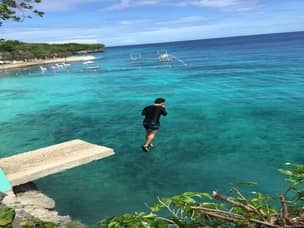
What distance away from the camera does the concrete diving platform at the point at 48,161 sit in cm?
1030

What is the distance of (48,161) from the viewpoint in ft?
37.0

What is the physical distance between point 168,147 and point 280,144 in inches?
172

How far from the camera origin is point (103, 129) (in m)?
18.9

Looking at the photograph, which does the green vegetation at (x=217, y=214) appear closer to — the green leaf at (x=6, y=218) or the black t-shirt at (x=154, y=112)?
the green leaf at (x=6, y=218)

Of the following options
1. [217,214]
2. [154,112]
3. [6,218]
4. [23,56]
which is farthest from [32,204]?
[23,56]

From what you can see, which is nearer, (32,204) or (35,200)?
(32,204)

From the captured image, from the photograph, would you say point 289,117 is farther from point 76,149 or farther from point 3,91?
point 3,91

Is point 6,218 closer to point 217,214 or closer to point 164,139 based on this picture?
point 217,214

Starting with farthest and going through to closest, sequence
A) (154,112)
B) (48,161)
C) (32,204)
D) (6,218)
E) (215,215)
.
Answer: (154,112)
(48,161)
(32,204)
(6,218)
(215,215)

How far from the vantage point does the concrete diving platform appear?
10297mm

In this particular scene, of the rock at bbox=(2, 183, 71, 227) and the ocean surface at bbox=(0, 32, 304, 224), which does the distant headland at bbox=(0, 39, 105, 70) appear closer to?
the ocean surface at bbox=(0, 32, 304, 224)

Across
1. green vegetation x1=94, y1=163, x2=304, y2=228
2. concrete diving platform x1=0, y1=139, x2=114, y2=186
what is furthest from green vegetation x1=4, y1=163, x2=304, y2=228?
concrete diving platform x1=0, y1=139, x2=114, y2=186

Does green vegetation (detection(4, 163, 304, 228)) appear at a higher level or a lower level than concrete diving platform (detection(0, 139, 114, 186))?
higher

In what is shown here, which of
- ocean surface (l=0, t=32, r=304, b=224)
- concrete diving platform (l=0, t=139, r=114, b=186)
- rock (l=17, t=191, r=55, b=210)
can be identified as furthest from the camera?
ocean surface (l=0, t=32, r=304, b=224)
